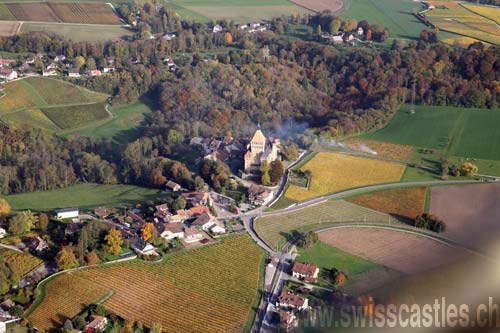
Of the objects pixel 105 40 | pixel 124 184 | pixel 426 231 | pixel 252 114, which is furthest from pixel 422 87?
pixel 105 40

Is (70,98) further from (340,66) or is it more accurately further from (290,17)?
(290,17)

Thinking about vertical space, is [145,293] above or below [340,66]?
below

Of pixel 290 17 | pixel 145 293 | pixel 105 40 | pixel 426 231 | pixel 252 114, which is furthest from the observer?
pixel 290 17

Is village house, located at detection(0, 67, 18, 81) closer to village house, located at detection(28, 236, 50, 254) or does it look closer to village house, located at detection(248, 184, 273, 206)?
village house, located at detection(28, 236, 50, 254)

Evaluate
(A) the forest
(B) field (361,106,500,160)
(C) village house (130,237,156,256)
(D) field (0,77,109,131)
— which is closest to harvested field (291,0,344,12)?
(A) the forest

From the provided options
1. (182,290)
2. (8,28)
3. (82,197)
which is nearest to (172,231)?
(182,290)

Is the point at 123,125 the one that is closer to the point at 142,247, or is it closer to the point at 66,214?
the point at 66,214
